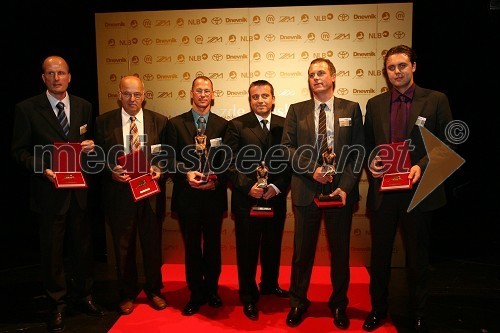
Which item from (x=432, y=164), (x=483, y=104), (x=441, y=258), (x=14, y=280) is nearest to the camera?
(x=432, y=164)

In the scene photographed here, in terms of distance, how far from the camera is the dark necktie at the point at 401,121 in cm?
331

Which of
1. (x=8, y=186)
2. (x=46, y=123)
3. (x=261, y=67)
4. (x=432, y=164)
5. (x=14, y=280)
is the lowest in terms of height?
(x=14, y=280)

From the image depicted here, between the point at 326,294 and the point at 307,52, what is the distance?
2613 millimetres

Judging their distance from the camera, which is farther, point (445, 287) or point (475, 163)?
point (475, 163)

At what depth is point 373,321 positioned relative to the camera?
11.1ft

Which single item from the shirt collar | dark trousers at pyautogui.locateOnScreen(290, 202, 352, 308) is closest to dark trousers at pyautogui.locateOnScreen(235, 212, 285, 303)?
dark trousers at pyautogui.locateOnScreen(290, 202, 352, 308)

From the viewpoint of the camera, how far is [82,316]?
369cm

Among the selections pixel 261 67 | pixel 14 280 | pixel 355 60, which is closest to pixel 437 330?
pixel 355 60

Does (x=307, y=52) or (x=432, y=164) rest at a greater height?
(x=307, y=52)

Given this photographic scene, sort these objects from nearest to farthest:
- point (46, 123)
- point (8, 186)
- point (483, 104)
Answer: point (46, 123)
point (483, 104)
point (8, 186)

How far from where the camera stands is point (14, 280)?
15.3ft

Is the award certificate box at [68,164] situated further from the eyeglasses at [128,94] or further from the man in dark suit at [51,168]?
the eyeglasses at [128,94]

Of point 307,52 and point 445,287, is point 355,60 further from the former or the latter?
point 445,287

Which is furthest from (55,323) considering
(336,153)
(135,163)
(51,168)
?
(336,153)
